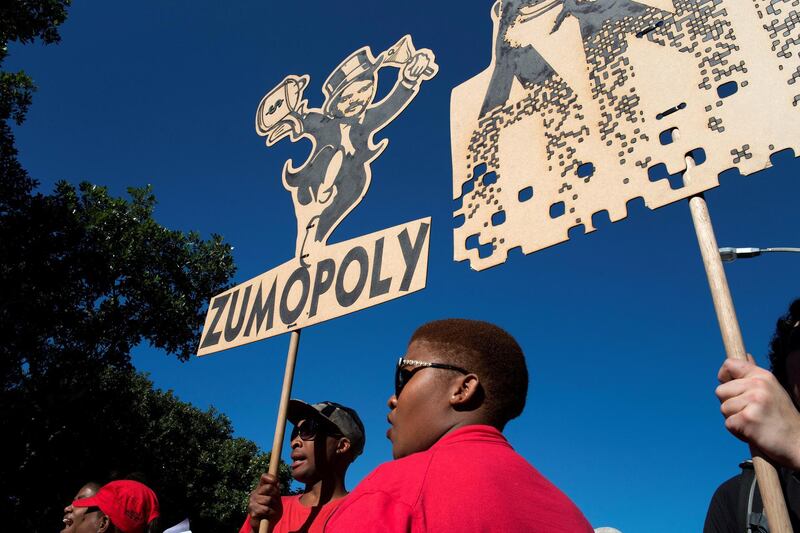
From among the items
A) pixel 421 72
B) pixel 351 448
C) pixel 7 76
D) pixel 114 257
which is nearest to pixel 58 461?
pixel 114 257

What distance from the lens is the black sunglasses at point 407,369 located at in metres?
Result: 1.85

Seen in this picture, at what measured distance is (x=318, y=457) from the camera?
3.56 m

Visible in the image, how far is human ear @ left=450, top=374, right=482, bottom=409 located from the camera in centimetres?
178

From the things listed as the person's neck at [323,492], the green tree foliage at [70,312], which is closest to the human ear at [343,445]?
the person's neck at [323,492]

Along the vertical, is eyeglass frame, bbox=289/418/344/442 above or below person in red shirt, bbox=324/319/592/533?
above

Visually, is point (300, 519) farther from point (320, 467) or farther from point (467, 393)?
point (467, 393)

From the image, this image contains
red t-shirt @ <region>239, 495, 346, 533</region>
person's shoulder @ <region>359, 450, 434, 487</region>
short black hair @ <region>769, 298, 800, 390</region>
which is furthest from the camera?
red t-shirt @ <region>239, 495, 346, 533</region>

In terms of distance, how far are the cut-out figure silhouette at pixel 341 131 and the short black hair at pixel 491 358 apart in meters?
1.94

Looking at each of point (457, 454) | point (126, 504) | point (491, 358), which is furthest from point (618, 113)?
point (126, 504)

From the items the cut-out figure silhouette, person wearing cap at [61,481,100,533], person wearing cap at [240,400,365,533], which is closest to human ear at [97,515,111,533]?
person wearing cap at [61,481,100,533]

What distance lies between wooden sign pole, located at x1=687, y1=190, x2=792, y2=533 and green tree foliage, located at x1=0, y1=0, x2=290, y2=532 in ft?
32.3

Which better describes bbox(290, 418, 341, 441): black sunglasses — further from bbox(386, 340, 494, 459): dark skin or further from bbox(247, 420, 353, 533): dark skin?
bbox(386, 340, 494, 459): dark skin

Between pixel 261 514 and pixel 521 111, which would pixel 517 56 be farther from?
pixel 261 514

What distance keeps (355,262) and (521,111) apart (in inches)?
48.3
